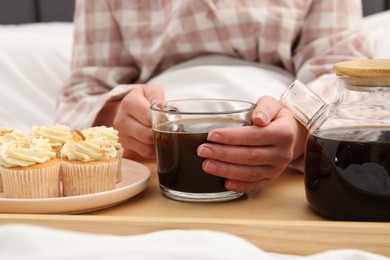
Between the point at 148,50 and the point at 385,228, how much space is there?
698mm

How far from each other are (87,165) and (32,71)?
38.2 inches

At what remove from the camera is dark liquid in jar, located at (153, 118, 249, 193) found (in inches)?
29.5

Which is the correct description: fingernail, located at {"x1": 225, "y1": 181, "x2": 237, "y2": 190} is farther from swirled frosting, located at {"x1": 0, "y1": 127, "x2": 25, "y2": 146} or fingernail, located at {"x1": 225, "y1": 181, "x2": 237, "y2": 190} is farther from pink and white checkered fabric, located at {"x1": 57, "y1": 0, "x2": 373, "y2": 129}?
pink and white checkered fabric, located at {"x1": 57, "y1": 0, "x2": 373, "y2": 129}

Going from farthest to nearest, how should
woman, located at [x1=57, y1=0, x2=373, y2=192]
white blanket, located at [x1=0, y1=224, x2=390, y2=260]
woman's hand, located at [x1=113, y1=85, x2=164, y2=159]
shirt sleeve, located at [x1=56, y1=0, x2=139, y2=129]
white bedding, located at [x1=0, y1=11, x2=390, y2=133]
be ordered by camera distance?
white bedding, located at [x1=0, y1=11, x2=390, y2=133], shirt sleeve, located at [x1=56, y1=0, x2=139, y2=129], woman, located at [x1=57, y1=0, x2=373, y2=192], woman's hand, located at [x1=113, y1=85, x2=164, y2=159], white blanket, located at [x1=0, y1=224, x2=390, y2=260]

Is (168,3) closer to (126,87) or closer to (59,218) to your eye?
(126,87)

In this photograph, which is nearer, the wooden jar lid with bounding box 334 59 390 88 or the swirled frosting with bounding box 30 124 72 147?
the wooden jar lid with bounding box 334 59 390 88

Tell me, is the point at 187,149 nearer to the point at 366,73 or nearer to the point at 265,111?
the point at 265,111

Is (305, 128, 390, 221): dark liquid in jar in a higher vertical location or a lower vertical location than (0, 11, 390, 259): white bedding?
higher

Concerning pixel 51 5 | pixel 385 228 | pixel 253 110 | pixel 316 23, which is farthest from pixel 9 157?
pixel 51 5

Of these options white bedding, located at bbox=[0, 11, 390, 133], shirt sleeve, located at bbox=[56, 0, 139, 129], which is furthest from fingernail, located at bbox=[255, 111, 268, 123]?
white bedding, located at bbox=[0, 11, 390, 133]

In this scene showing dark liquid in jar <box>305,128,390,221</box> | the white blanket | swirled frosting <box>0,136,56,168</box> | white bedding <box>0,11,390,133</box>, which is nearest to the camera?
the white blanket

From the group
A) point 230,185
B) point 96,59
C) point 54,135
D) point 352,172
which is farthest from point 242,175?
point 96,59

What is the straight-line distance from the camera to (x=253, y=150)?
762mm

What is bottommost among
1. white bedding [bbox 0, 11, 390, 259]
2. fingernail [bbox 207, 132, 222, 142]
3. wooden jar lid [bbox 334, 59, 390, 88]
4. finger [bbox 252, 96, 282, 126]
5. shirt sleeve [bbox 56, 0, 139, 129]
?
white bedding [bbox 0, 11, 390, 259]
